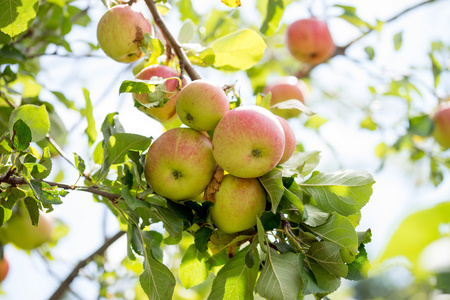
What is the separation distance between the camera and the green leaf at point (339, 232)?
100 cm

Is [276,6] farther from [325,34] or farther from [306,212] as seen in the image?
[325,34]

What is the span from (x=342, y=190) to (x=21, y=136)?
0.80 m

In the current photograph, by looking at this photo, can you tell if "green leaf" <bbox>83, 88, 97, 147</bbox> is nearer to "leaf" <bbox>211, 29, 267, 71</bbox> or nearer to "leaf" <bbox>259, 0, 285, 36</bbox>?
"leaf" <bbox>211, 29, 267, 71</bbox>

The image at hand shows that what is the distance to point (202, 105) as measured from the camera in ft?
3.59

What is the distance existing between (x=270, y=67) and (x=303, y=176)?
6.32ft

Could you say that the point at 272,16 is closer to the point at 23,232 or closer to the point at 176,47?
the point at 176,47

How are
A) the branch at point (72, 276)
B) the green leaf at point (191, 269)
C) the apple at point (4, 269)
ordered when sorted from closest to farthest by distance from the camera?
the green leaf at point (191, 269) → the branch at point (72, 276) → the apple at point (4, 269)

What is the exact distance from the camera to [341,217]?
3.38ft

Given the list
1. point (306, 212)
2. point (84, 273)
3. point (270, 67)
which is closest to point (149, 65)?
point (306, 212)

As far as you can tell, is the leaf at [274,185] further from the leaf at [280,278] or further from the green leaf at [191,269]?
the green leaf at [191,269]

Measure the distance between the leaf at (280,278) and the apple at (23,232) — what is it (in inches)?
43.8

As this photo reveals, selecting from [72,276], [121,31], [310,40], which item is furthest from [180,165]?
[310,40]

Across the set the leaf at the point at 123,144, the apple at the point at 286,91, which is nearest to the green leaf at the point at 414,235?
the leaf at the point at 123,144

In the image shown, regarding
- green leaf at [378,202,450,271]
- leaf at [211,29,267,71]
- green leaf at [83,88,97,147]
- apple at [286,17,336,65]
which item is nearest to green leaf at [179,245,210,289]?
green leaf at [83,88,97,147]
